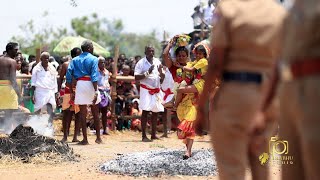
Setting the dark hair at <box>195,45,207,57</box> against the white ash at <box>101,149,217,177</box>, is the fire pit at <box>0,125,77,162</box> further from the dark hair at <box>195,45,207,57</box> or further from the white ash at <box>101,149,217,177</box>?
the dark hair at <box>195,45,207,57</box>

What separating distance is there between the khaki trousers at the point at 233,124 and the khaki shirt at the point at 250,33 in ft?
0.55

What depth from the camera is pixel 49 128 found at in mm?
13273

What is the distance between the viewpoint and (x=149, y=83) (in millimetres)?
13055

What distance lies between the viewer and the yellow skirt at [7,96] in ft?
38.2

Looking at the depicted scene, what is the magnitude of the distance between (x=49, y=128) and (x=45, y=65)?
133 cm

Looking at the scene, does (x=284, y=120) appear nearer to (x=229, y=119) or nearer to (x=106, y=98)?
(x=229, y=119)

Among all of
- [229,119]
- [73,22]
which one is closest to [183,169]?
[229,119]

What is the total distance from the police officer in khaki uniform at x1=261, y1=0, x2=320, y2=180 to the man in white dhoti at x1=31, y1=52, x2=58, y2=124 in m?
10.3

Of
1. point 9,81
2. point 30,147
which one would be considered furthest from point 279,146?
point 9,81

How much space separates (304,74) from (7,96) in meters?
9.34

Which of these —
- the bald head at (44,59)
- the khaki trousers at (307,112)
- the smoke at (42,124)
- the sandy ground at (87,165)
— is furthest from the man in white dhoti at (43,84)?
the khaki trousers at (307,112)

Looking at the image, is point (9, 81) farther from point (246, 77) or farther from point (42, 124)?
point (246, 77)

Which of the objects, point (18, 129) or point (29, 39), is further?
point (29, 39)

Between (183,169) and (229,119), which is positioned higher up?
(229,119)
